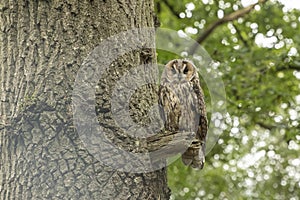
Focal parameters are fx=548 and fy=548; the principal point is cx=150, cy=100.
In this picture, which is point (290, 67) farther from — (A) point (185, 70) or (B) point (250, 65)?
(A) point (185, 70)

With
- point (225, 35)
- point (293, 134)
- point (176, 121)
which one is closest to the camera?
point (176, 121)

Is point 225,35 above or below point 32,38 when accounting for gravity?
above

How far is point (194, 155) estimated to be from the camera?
8.11ft

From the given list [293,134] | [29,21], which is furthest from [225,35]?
[29,21]

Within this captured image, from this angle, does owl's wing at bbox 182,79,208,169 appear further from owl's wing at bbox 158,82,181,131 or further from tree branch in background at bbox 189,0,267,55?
tree branch in background at bbox 189,0,267,55

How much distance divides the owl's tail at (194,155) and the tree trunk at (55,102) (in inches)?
5.7

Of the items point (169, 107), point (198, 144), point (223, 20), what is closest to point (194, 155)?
point (198, 144)

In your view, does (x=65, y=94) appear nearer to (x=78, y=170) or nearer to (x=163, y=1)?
(x=78, y=170)

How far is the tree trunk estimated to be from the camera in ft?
7.26

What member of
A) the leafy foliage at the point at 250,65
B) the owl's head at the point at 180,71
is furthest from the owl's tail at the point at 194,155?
the leafy foliage at the point at 250,65

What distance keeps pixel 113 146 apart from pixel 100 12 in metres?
0.63

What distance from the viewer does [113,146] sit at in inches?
90.0

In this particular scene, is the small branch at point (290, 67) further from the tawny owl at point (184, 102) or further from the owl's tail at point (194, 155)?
the owl's tail at point (194, 155)

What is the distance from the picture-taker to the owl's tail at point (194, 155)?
244 cm
